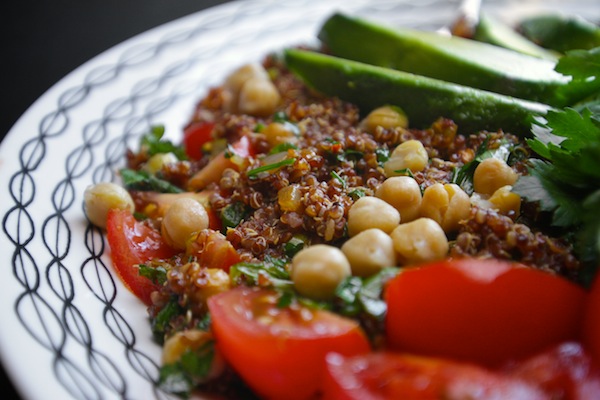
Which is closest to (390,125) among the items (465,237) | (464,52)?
(464,52)

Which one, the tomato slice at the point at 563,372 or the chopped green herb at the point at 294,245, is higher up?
the chopped green herb at the point at 294,245

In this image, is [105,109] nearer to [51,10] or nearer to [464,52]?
[464,52]

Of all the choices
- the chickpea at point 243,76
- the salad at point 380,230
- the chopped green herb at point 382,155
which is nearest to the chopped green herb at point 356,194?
the salad at point 380,230

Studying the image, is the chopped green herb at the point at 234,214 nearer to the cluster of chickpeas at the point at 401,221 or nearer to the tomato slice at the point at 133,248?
the tomato slice at the point at 133,248

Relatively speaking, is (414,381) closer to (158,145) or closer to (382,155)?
(382,155)

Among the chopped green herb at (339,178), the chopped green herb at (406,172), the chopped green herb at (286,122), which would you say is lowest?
the chopped green herb at (406,172)

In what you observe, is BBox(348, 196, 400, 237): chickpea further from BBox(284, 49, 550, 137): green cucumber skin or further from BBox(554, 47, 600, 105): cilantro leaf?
BBox(554, 47, 600, 105): cilantro leaf

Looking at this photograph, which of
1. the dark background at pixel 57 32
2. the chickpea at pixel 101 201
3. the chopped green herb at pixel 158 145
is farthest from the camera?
the dark background at pixel 57 32

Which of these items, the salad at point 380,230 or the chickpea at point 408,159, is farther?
the chickpea at point 408,159
